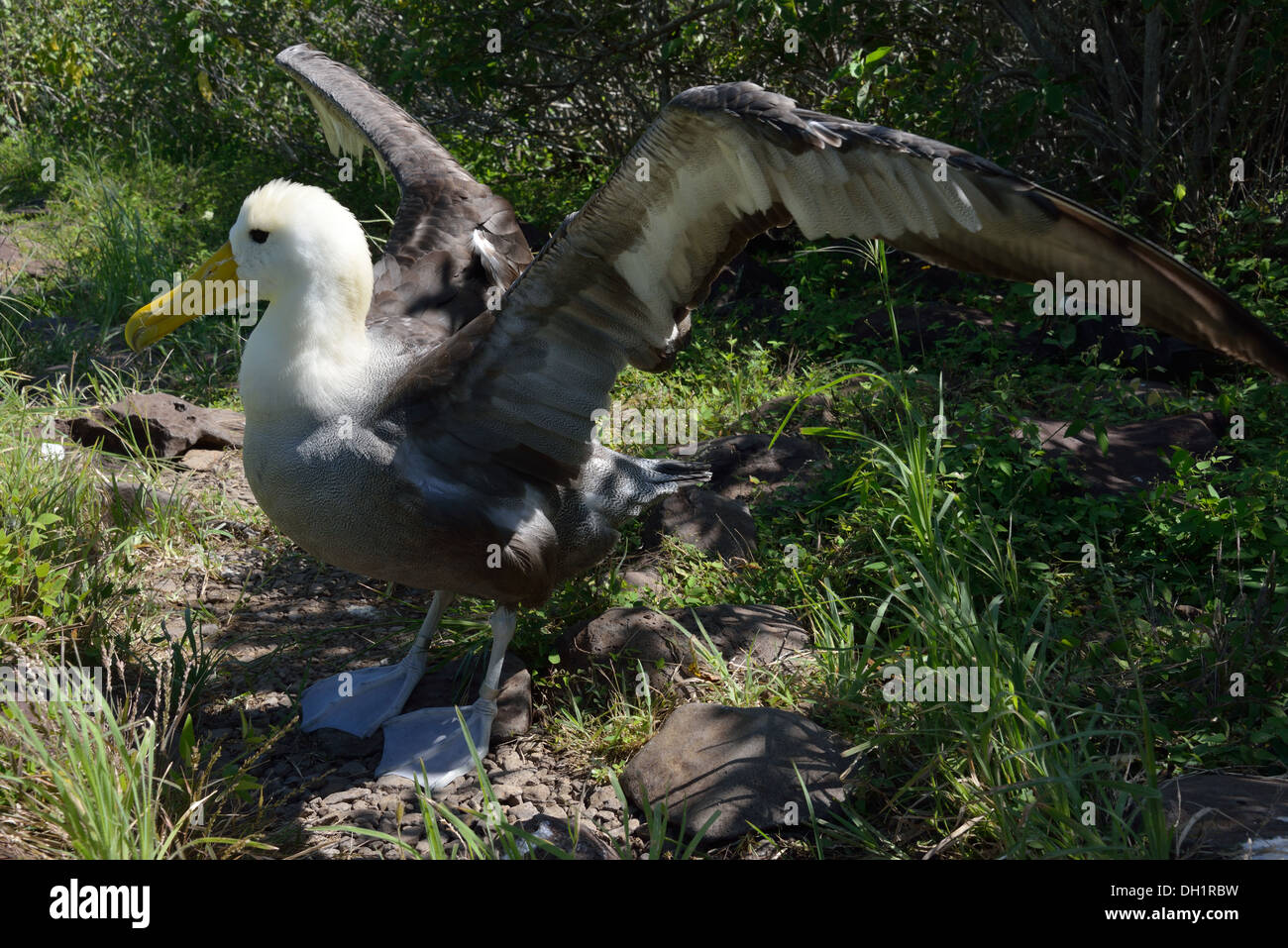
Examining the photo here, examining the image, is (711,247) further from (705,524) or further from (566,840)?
(566,840)

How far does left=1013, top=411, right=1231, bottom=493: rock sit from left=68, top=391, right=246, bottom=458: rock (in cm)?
334

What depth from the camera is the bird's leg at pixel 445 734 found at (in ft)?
10.2

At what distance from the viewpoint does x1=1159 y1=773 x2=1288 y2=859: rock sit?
216 cm

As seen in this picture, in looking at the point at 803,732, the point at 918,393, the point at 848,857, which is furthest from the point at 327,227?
the point at 918,393

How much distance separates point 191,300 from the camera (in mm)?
3201

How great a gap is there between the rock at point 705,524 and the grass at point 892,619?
0.08m

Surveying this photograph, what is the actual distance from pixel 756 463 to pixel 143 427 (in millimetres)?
2601

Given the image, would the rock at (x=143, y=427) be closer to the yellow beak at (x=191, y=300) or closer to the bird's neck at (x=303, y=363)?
the yellow beak at (x=191, y=300)

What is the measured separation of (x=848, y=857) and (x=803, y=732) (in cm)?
37

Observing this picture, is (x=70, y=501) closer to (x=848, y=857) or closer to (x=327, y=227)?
(x=327, y=227)
